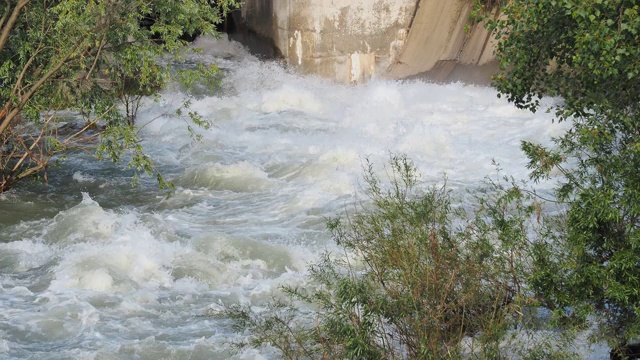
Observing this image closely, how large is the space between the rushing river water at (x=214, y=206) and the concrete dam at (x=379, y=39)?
0.53 metres

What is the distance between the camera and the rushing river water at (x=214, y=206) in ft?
32.7

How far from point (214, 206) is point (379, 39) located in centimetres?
1014

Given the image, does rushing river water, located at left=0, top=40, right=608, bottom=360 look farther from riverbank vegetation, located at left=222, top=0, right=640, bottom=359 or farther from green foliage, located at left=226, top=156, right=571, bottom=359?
riverbank vegetation, located at left=222, top=0, right=640, bottom=359

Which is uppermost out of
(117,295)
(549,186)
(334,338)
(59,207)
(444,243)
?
(444,243)

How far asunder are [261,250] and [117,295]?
206 centimetres

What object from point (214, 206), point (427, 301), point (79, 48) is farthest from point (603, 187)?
point (214, 206)

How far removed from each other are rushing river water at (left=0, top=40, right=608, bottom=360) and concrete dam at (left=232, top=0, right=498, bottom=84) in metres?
0.53

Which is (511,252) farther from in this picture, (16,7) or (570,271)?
(16,7)

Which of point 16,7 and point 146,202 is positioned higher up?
point 16,7

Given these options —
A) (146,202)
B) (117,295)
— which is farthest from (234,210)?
(117,295)

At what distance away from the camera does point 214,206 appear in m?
14.4

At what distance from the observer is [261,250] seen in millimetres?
12008

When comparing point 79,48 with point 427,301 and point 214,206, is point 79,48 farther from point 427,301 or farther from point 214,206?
point 427,301

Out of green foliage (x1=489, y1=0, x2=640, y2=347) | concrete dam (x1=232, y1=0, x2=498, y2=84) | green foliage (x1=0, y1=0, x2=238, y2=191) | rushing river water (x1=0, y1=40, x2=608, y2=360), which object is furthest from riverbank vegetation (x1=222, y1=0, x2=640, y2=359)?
concrete dam (x1=232, y1=0, x2=498, y2=84)
